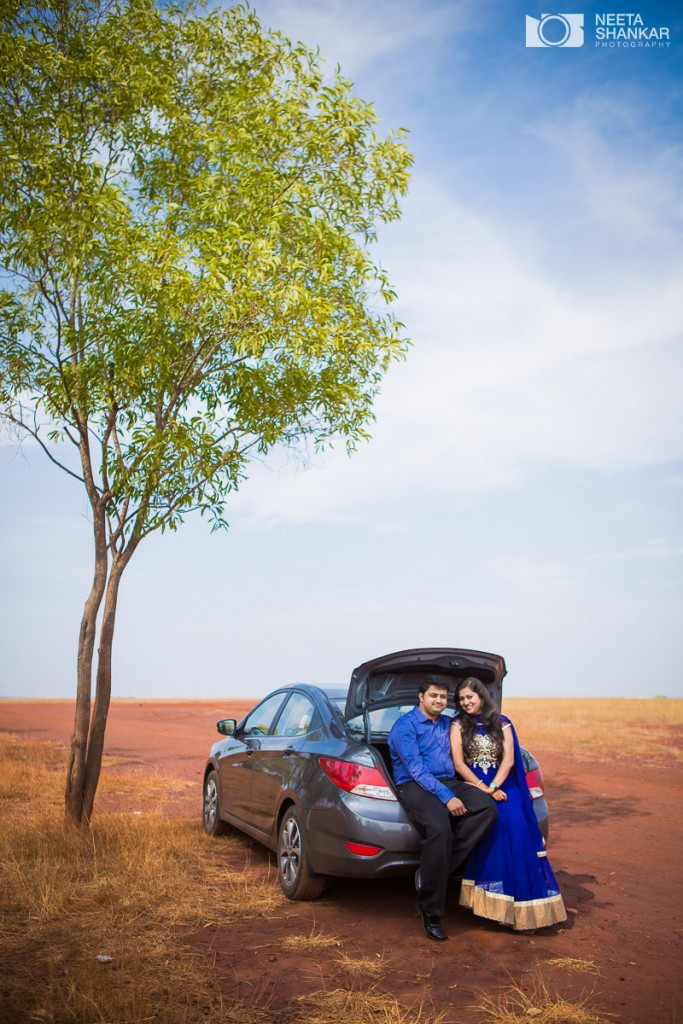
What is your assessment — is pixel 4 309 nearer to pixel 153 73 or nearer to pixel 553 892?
pixel 153 73

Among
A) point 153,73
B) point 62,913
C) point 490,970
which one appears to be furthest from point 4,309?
point 490,970

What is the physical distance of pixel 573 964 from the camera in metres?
5.52

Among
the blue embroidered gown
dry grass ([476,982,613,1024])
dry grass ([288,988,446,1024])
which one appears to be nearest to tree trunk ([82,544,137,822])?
the blue embroidered gown

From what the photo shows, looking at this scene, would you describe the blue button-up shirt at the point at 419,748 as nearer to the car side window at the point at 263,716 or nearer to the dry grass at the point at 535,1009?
the dry grass at the point at 535,1009

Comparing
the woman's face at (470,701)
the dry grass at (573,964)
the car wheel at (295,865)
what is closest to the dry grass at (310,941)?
the car wheel at (295,865)

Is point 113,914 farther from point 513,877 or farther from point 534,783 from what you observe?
point 534,783

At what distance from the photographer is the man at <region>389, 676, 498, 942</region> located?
608 cm

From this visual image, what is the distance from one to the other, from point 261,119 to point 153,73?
4.89 feet

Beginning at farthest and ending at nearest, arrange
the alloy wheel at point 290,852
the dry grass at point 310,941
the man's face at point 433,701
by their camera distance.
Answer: the alloy wheel at point 290,852
the man's face at point 433,701
the dry grass at point 310,941

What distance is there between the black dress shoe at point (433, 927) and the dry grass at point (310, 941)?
25.2 inches

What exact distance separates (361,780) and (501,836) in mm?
1073

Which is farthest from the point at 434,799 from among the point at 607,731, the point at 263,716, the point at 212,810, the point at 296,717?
the point at 607,731

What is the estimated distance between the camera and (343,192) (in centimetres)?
1087

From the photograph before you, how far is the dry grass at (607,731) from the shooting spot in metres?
20.5
